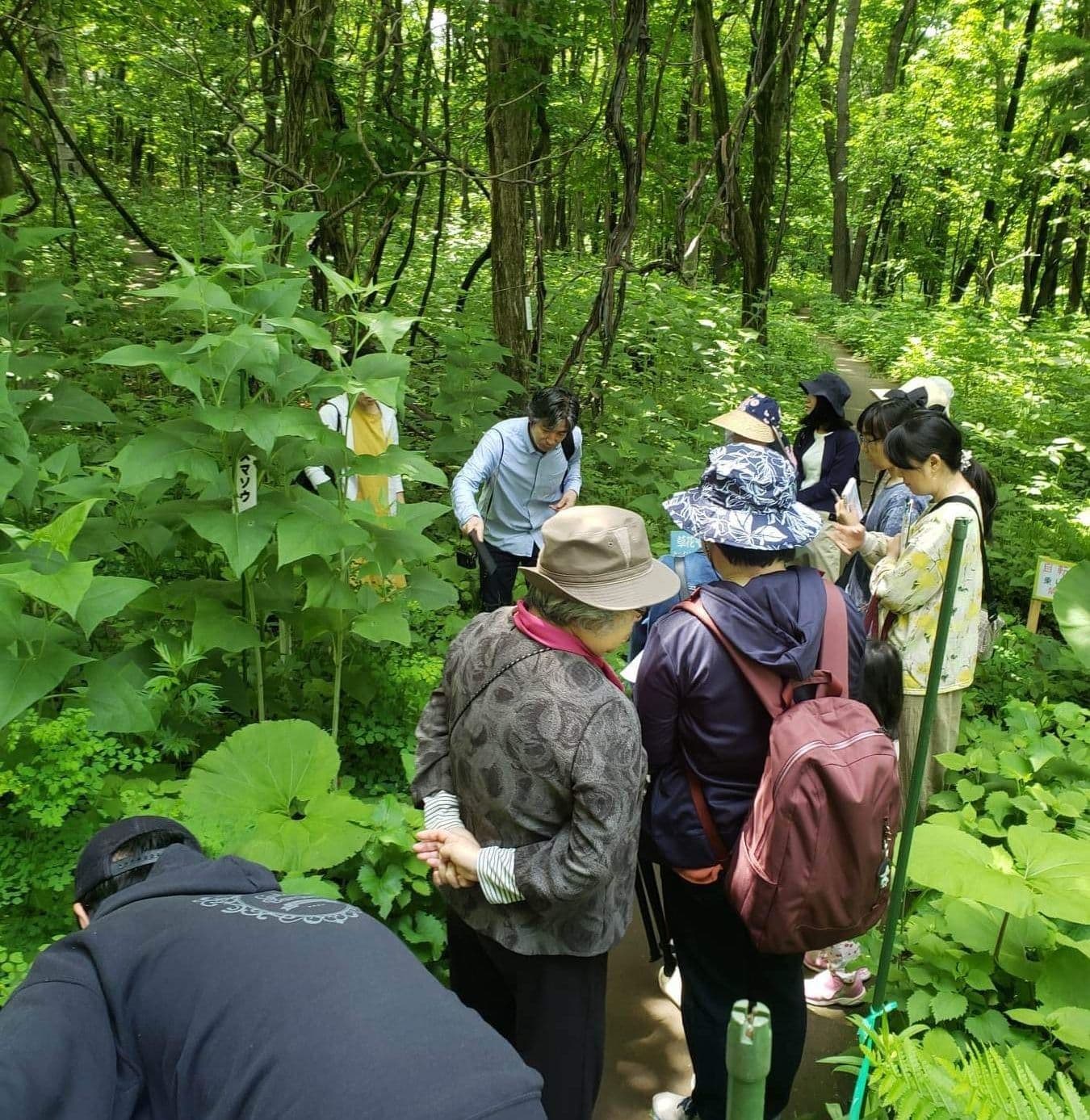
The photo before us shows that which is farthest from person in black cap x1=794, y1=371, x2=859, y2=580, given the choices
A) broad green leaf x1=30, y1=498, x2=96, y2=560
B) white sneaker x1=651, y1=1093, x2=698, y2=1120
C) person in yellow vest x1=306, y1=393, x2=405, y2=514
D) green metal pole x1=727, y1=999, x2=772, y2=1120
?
green metal pole x1=727, y1=999, x2=772, y2=1120

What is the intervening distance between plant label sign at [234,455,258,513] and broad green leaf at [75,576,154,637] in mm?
453

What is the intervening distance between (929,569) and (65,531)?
2.90 m

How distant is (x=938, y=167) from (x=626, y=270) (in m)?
19.1

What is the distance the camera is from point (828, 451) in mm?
5098

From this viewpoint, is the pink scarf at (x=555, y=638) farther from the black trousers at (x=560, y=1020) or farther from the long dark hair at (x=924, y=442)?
the long dark hair at (x=924, y=442)

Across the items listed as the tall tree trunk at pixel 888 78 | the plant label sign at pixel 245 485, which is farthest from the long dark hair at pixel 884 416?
the tall tree trunk at pixel 888 78

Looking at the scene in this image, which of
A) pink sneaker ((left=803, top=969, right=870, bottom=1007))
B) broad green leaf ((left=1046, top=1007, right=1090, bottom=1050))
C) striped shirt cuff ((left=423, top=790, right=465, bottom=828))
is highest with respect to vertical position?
striped shirt cuff ((left=423, top=790, right=465, bottom=828))

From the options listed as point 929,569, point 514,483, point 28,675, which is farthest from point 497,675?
point 514,483

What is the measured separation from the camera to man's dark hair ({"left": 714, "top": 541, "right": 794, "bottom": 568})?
7.42 ft

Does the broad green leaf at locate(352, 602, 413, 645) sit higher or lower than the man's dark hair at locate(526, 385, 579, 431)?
lower

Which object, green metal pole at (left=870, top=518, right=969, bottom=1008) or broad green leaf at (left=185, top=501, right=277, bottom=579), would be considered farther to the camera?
broad green leaf at (left=185, top=501, right=277, bottom=579)

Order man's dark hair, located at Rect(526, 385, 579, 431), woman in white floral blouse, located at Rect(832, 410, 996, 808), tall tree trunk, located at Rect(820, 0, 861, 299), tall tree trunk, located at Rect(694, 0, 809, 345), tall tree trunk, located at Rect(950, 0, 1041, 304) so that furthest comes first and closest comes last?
tall tree trunk, located at Rect(820, 0, 861, 299) → tall tree trunk, located at Rect(950, 0, 1041, 304) → tall tree trunk, located at Rect(694, 0, 809, 345) → man's dark hair, located at Rect(526, 385, 579, 431) → woman in white floral blouse, located at Rect(832, 410, 996, 808)

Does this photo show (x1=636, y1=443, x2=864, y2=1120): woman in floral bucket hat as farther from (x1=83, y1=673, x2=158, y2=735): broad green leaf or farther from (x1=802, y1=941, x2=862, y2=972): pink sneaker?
(x1=83, y1=673, x2=158, y2=735): broad green leaf

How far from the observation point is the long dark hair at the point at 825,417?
5.12 m
